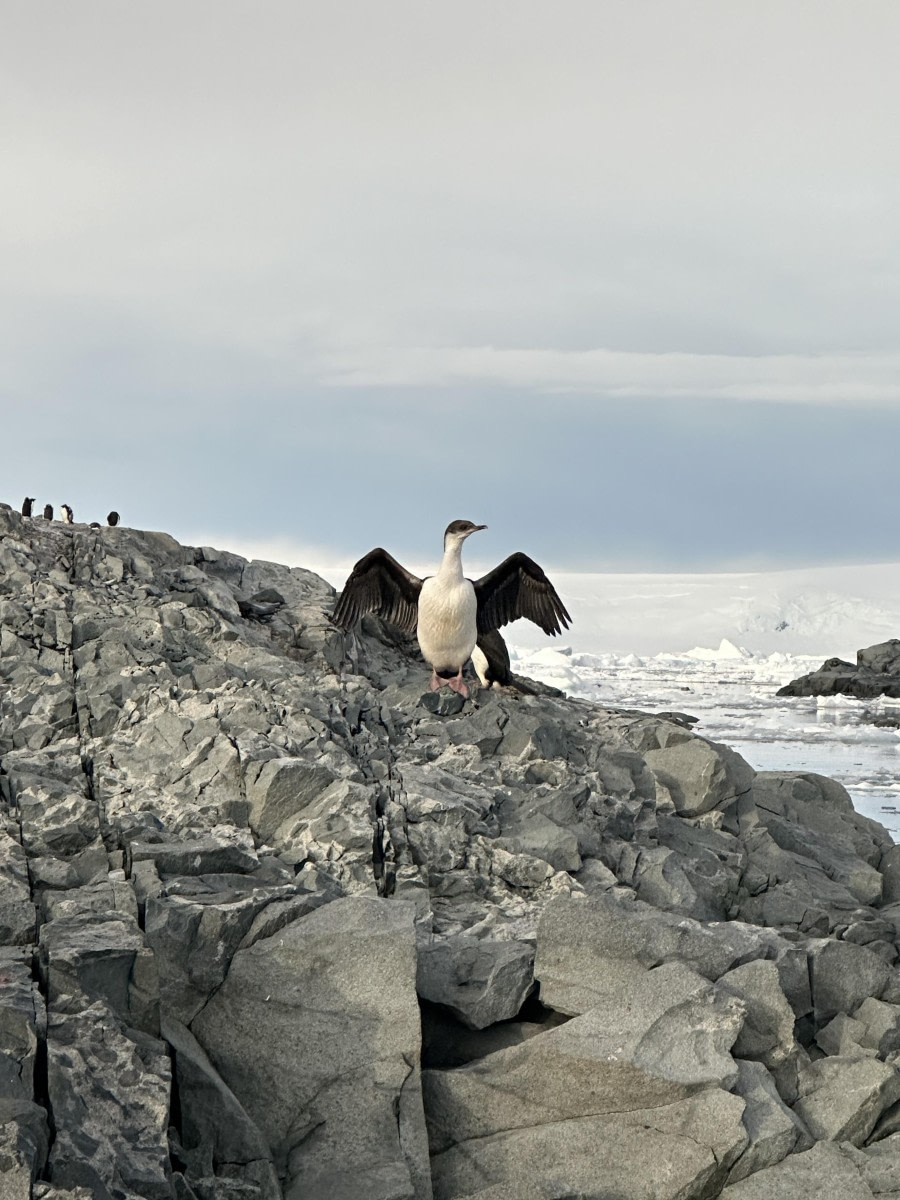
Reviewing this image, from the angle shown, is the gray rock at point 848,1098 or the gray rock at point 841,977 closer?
the gray rock at point 848,1098

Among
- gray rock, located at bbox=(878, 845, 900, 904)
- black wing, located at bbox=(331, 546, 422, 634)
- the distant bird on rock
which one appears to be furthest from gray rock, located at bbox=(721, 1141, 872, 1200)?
black wing, located at bbox=(331, 546, 422, 634)

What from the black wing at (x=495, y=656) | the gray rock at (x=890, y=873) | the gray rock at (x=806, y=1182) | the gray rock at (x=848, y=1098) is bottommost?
the gray rock at (x=806, y=1182)

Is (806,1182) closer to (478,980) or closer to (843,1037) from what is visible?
(843,1037)

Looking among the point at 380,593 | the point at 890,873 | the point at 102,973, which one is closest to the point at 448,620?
the point at 380,593

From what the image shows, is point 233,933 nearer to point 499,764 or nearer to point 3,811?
point 3,811

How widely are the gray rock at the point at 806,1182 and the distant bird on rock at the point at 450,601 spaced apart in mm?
7812

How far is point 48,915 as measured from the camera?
7.55m

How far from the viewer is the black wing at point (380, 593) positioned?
50.6 ft

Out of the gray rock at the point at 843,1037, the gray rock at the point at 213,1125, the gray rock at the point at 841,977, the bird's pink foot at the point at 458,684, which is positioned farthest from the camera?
the bird's pink foot at the point at 458,684

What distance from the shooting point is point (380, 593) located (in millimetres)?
15766

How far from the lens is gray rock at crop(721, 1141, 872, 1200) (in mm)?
6723

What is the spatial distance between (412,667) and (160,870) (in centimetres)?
863

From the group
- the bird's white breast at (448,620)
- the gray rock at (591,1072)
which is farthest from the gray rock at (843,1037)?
the bird's white breast at (448,620)

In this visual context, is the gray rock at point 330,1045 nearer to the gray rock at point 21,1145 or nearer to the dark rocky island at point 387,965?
the dark rocky island at point 387,965
